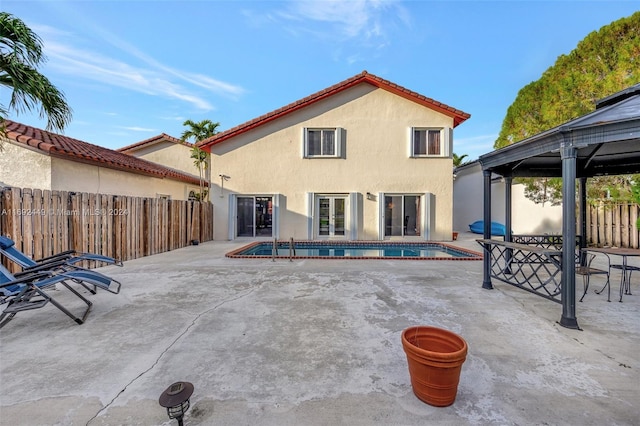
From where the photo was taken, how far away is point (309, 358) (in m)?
2.92

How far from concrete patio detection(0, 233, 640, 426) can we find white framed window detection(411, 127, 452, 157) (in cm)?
945

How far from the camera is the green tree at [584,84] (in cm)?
1072

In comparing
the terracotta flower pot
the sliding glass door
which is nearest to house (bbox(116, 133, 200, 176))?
the sliding glass door

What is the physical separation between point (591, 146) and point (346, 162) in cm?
918

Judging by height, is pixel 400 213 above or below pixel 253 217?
above

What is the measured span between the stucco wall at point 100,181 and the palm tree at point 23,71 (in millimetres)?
3445

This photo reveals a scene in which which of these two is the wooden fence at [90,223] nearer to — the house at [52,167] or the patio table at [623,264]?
the house at [52,167]

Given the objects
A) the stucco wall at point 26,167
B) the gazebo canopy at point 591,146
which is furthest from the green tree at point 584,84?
the stucco wall at point 26,167

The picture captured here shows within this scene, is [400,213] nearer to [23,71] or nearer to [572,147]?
[572,147]

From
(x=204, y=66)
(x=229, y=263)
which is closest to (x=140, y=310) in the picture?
(x=229, y=263)

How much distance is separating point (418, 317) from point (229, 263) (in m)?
5.66

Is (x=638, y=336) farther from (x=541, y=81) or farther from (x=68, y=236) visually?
(x=541, y=81)

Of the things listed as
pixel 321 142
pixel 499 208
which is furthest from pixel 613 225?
pixel 321 142

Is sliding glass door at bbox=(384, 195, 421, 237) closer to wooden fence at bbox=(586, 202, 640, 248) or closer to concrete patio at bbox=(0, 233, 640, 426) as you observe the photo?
wooden fence at bbox=(586, 202, 640, 248)
